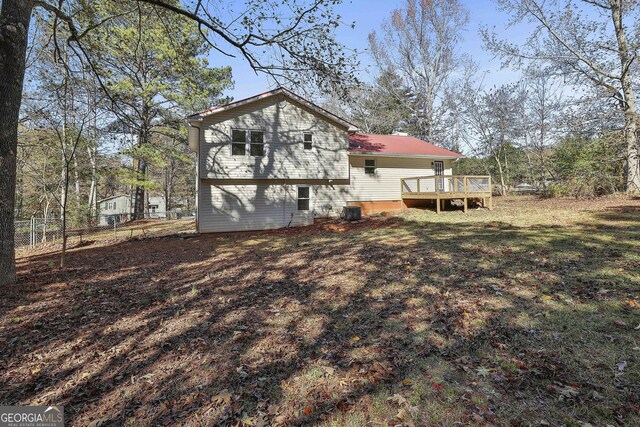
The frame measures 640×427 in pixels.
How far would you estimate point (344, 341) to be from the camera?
3.49 m

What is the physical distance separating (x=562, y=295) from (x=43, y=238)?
18.3 metres

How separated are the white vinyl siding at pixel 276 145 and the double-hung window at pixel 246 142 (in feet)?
0.33

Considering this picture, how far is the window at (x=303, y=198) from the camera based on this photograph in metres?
15.6

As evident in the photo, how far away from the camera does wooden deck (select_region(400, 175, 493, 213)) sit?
1502cm

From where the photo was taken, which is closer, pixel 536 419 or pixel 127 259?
pixel 536 419

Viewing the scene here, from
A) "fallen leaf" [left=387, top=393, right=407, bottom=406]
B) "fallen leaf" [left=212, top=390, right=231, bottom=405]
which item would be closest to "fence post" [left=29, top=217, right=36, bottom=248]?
"fallen leaf" [left=212, top=390, right=231, bottom=405]

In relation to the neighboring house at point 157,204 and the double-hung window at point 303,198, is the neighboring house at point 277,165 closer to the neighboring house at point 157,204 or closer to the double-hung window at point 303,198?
the double-hung window at point 303,198

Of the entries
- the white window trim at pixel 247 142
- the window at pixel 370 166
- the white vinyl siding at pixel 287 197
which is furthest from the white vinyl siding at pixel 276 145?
the window at pixel 370 166

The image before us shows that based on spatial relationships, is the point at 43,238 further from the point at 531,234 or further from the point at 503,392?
the point at 531,234

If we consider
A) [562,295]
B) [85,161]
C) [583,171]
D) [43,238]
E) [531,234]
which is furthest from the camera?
[85,161]

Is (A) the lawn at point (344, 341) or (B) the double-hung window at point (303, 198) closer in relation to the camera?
(A) the lawn at point (344, 341)

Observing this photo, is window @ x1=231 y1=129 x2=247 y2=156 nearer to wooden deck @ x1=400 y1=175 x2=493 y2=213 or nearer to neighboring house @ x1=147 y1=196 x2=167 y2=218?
wooden deck @ x1=400 y1=175 x2=493 y2=213

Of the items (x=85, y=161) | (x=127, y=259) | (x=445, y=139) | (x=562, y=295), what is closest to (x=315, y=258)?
(x=562, y=295)

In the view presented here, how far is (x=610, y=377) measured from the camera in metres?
2.62
